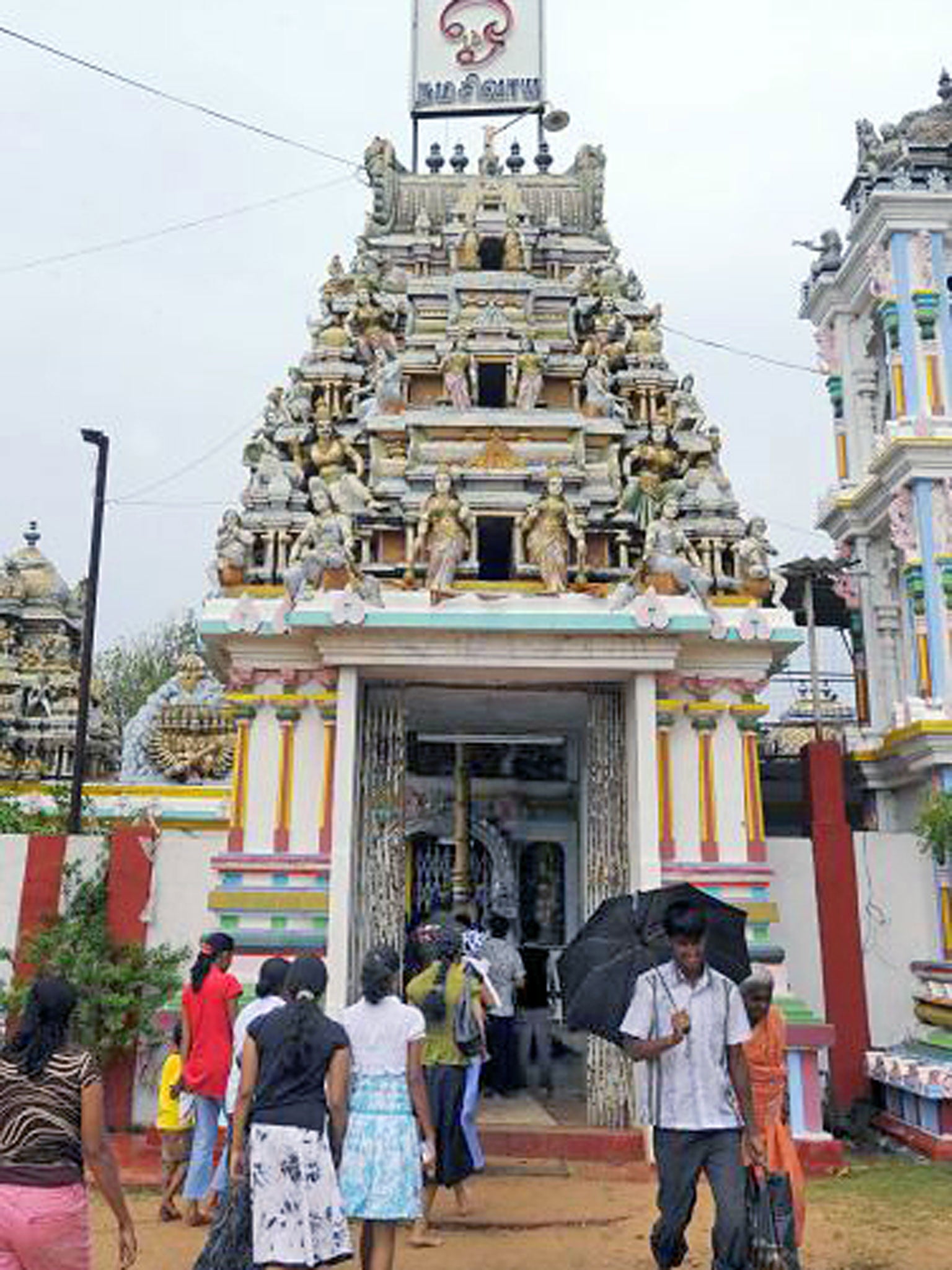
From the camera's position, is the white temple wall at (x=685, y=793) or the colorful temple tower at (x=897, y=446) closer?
the white temple wall at (x=685, y=793)

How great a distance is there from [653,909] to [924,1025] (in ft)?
20.7

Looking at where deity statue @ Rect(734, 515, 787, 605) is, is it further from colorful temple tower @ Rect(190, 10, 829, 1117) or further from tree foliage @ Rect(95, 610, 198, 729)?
tree foliage @ Rect(95, 610, 198, 729)

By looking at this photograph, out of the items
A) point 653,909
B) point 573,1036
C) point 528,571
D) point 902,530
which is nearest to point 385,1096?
point 653,909

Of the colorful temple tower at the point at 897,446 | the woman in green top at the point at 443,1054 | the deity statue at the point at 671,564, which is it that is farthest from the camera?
the colorful temple tower at the point at 897,446

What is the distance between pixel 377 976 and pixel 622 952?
4.24 feet

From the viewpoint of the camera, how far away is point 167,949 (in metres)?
10.3

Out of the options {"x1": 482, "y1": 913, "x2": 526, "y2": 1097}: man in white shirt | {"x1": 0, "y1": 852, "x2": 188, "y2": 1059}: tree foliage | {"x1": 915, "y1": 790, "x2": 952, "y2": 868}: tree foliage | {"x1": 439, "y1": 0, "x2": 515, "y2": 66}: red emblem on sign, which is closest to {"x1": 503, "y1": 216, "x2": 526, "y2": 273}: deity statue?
{"x1": 915, "y1": 790, "x2": 952, "y2": 868}: tree foliage

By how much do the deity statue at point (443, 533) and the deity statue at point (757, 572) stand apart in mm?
2790

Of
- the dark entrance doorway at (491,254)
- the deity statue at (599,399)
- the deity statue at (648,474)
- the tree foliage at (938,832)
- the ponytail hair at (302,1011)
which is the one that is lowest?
the ponytail hair at (302,1011)

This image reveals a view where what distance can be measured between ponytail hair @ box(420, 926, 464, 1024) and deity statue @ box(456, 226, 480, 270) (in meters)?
10.8

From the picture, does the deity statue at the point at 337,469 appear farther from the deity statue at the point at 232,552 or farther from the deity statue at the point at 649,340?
the deity statue at the point at 649,340

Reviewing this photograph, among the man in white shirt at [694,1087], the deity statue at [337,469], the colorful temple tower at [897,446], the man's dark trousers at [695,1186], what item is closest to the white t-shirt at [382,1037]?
the man in white shirt at [694,1087]

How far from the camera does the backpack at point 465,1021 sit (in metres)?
7.01

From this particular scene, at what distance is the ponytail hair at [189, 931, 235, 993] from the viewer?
23.6 ft
